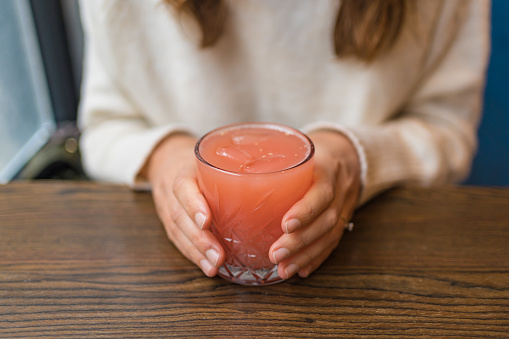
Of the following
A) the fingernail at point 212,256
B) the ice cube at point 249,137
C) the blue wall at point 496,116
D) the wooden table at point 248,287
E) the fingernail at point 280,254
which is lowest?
the blue wall at point 496,116

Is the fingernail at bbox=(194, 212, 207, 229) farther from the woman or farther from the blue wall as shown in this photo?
the blue wall

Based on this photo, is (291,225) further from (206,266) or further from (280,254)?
(206,266)

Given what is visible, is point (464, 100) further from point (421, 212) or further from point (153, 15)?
point (153, 15)

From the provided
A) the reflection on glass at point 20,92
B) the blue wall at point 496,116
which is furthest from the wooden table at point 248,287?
the reflection on glass at point 20,92

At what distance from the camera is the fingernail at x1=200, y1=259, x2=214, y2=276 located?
2.04 feet

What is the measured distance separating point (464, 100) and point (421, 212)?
0.46 meters

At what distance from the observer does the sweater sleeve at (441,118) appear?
0.93 meters

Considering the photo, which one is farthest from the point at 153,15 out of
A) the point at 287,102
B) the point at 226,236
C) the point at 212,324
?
the point at 212,324

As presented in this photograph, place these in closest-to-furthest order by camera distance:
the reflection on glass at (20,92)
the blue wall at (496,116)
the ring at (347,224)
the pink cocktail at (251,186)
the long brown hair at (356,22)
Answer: the pink cocktail at (251,186)
the ring at (347,224)
the long brown hair at (356,22)
the blue wall at (496,116)
the reflection on glass at (20,92)

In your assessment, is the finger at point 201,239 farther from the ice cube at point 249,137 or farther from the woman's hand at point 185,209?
the ice cube at point 249,137

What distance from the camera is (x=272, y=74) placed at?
1.09 meters

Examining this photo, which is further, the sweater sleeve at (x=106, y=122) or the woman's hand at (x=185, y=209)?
Answer: the sweater sleeve at (x=106, y=122)

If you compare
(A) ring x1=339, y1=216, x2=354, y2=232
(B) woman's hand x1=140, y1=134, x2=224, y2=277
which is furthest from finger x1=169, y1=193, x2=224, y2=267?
(A) ring x1=339, y1=216, x2=354, y2=232

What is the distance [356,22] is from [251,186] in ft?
1.79
